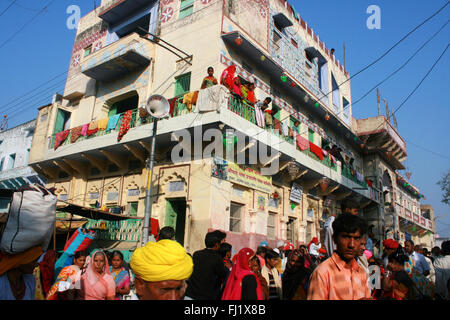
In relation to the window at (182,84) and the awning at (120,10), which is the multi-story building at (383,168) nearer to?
the window at (182,84)

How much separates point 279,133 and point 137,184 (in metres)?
6.02

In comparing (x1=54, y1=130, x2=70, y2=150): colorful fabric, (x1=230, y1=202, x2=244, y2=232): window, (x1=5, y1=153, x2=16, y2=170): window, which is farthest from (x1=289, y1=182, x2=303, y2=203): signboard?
(x1=5, y1=153, x2=16, y2=170): window

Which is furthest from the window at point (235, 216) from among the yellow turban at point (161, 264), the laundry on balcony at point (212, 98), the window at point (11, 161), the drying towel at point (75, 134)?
the window at point (11, 161)

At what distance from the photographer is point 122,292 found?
4824mm

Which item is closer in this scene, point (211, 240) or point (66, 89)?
point (211, 240)

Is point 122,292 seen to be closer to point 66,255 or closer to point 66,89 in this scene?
point 66,255

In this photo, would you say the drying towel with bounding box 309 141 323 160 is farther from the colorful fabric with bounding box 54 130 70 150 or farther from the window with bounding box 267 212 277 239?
the colorful fabric with bounding box 54 130 70 150

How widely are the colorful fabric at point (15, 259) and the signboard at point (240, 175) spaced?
802 centimetres

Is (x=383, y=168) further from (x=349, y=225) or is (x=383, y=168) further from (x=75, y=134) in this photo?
(x=349, y=225)

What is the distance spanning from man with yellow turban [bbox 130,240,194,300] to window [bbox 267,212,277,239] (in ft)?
35.4

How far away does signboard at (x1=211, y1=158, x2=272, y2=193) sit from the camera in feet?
35.1

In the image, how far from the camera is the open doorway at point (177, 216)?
37.8 feet
